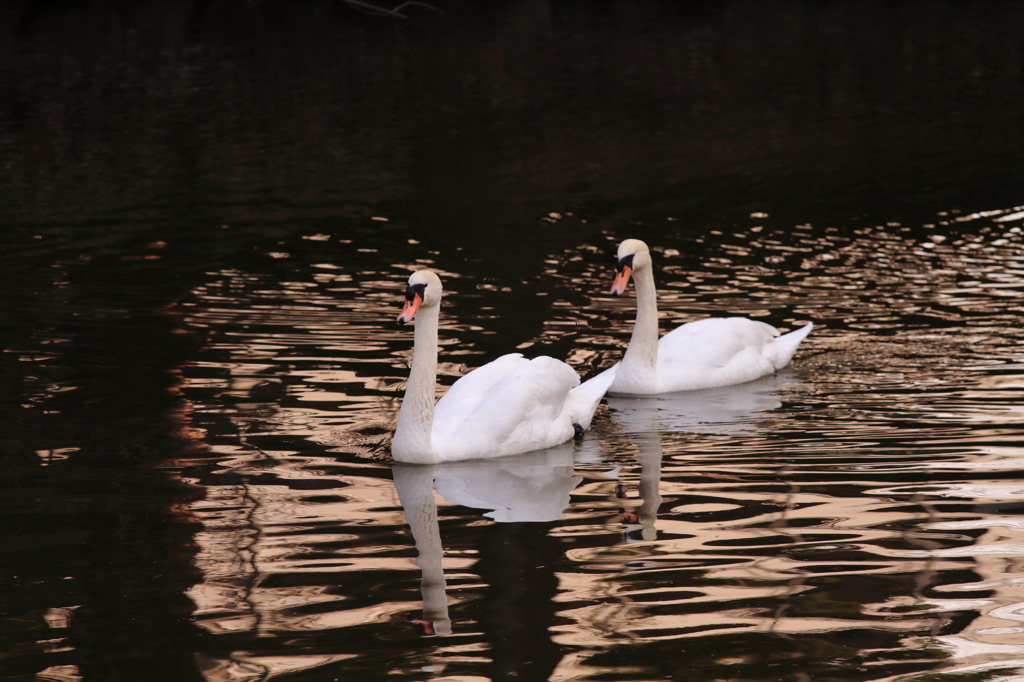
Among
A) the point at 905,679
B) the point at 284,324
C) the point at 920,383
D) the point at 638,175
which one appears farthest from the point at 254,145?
the point at 905,679

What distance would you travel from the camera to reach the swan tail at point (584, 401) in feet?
31.6

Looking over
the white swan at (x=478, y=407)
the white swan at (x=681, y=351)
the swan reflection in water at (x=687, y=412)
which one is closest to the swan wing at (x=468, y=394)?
the white swan at (x=478, y=407)

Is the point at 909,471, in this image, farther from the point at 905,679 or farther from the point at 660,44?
the point at 660,44

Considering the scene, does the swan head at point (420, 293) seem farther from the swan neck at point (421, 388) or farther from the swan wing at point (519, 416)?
the swan wing at point (519, 416)

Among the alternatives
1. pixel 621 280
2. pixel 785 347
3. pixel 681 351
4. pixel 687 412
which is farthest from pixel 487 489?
pixel 785 347

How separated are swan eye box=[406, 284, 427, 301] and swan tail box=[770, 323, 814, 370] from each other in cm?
379

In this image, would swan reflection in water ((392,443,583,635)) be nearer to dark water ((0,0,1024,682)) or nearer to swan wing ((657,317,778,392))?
dark water ((0,0,1024,682))

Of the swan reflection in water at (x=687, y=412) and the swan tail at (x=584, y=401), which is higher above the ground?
the swan tail at (x=584, y=401)

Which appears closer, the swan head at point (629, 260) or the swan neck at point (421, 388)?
the swan neck at point (421, 388)

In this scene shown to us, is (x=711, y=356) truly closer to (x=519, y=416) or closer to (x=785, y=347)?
(x=785, y=347)

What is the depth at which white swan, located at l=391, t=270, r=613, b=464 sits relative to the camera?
8820 mm

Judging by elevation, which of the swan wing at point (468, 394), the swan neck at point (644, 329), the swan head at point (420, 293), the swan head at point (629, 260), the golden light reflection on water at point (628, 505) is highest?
the swan head at point (629, 260)

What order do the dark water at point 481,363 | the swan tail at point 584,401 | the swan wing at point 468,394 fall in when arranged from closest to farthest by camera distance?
the dark water at point 481,363 → the swan wing at point 468,394 → the swan tail at point 584,401

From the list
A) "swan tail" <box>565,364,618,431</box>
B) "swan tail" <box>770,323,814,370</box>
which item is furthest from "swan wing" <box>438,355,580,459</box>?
"swan tail" <box>770,323,814,370</box>
